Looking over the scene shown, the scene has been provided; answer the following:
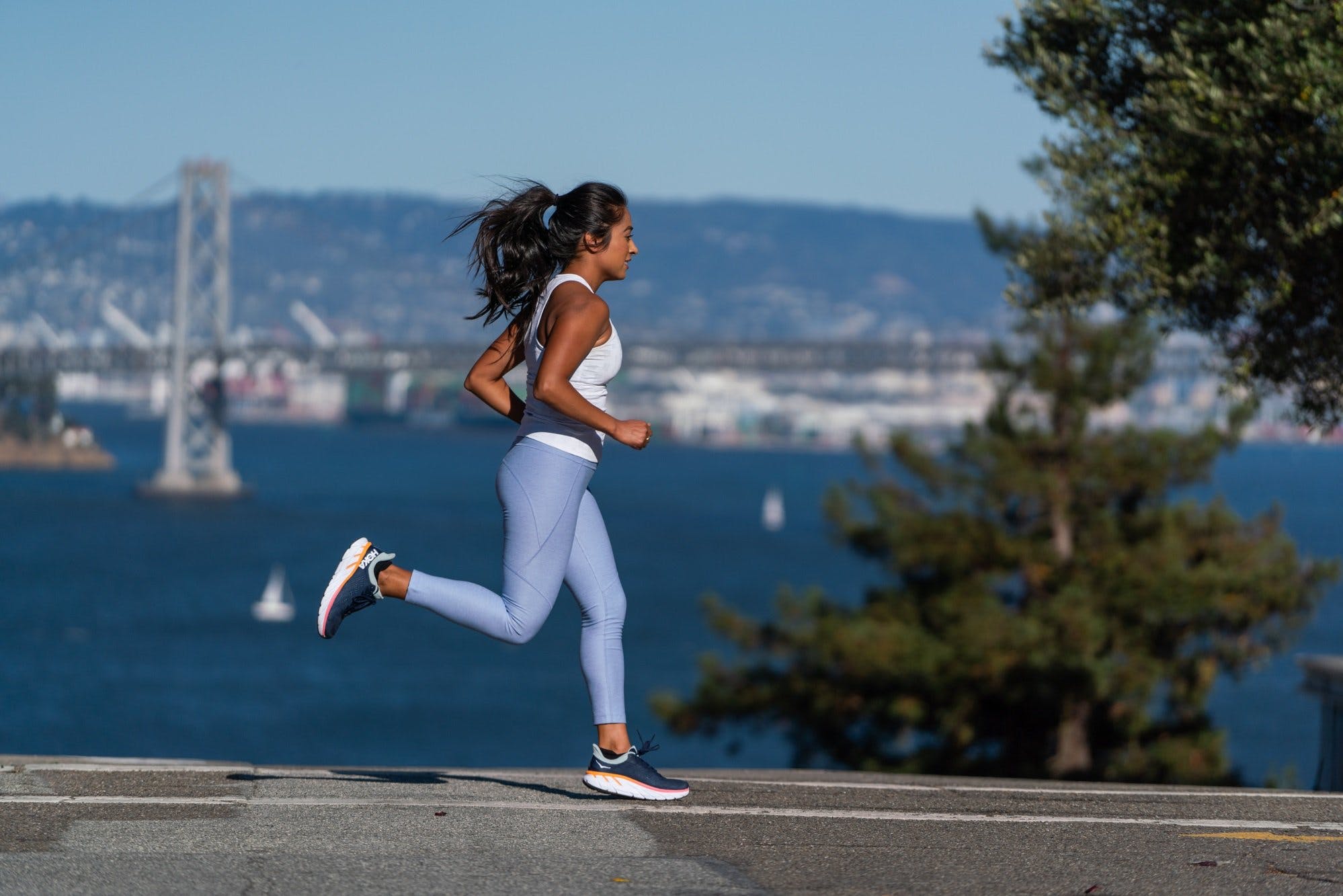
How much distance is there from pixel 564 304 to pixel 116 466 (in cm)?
13009

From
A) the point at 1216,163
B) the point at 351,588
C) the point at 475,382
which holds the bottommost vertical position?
the point at 351,588

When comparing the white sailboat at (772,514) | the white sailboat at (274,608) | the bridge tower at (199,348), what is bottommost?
the white sailboat at (772,514)

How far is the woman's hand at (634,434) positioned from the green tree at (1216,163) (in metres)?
3.78

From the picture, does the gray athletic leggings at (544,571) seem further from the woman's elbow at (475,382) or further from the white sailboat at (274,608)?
the white sailboat at (274,608)

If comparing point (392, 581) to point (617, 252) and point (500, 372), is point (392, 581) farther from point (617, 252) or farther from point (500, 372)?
point (617, 252)

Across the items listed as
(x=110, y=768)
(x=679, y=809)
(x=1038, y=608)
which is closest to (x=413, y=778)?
(x=110, y=768)

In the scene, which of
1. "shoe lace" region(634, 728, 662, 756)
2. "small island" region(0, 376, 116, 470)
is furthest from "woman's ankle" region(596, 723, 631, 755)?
"small island" region(0, 376, 116, 470)

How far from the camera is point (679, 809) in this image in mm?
4230

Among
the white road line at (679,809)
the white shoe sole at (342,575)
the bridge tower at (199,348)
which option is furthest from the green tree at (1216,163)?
the bridge tower at (199,348)

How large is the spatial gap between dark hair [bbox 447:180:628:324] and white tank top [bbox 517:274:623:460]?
0.30ft

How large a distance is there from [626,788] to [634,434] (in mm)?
1006

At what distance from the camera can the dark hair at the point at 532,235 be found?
4184 millimetres

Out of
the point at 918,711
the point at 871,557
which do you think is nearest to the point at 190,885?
the point at 918,711

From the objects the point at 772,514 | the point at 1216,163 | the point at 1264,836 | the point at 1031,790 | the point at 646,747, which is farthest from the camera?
the point at 772,514
